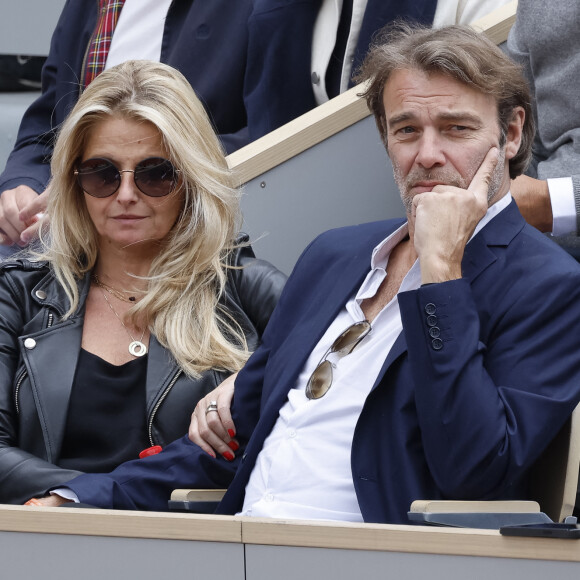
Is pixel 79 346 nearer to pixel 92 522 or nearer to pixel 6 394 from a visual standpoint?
pixel 6 394

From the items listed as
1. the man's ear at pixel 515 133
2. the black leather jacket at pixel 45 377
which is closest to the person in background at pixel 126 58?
the black leather jacket at pixel 45 377

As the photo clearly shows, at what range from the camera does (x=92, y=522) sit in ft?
5.86

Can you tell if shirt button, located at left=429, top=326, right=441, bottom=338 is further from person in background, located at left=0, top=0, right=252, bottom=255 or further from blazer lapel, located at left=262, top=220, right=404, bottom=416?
person in background, located at left=0, top=0, right=252, bottom=255

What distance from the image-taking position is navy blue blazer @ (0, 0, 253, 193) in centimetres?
392

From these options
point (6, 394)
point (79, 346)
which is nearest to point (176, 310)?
point (79, 346)

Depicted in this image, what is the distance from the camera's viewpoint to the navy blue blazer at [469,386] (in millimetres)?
2025

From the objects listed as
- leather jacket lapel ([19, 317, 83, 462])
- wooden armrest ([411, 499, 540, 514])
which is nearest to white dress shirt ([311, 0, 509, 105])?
leather jacket lapel ([19, 317, 83, 462])

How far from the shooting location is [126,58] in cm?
417

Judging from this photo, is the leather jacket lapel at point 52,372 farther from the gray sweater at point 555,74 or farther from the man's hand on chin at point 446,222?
the gray sweater at point 555,74

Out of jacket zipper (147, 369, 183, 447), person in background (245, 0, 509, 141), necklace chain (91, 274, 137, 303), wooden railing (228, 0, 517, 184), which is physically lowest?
jacket zipper (147, 369, 183, 447)

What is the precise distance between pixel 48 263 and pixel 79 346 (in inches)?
12.5

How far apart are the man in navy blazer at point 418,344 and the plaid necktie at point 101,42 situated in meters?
1.79

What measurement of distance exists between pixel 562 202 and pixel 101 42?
201 centimetres

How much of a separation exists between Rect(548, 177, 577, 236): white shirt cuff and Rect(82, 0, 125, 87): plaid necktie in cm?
192
